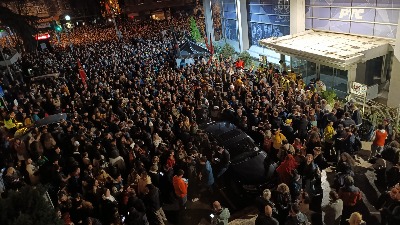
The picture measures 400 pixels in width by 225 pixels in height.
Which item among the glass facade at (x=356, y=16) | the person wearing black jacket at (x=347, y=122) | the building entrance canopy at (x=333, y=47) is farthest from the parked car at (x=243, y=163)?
the glass facade at (x=356, y=16)

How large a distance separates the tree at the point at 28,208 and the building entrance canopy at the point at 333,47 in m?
12.5

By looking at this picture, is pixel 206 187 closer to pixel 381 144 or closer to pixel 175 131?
pixel 175 131

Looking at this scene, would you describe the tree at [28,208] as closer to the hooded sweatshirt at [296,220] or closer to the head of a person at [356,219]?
the hooded sweatshirt at [296,220]

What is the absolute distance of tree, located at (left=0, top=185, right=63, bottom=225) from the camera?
4105 mm

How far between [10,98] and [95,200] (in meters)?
11.9

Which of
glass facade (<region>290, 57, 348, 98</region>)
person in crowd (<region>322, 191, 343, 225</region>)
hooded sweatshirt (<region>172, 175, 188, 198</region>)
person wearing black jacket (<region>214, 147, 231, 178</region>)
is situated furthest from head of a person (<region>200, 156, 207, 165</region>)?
glass facade (<region>290, 57, 348, 98</region>)

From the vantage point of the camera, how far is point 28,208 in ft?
14.2

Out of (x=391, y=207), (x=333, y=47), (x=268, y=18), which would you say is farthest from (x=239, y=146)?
(x=268, y=18)

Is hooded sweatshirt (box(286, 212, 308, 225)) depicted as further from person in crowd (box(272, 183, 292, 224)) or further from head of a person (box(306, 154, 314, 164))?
head of a person (box(306, 154, 314, 164))

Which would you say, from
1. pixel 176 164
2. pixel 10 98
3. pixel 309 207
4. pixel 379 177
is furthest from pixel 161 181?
pixel 10 98

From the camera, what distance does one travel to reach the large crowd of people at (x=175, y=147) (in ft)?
23.9

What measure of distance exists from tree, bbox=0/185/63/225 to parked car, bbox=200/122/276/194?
17.2 feet

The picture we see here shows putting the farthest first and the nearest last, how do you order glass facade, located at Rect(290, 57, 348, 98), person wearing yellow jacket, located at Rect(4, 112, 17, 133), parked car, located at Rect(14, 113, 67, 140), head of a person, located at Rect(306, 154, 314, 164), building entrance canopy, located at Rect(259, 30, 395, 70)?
glass facade, located at Rect(290, 57, 348, 98) → building entrance canopy, located at Rect(259, 30, 395, 70) → person wearing yellow jacket, located at Rect(4, 112, 17, 133) → parked car, located at Rect(14, 113, 67, 140) → head of a person, located at Rect(306, 154, 314, 164)

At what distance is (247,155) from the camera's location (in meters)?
9.23
